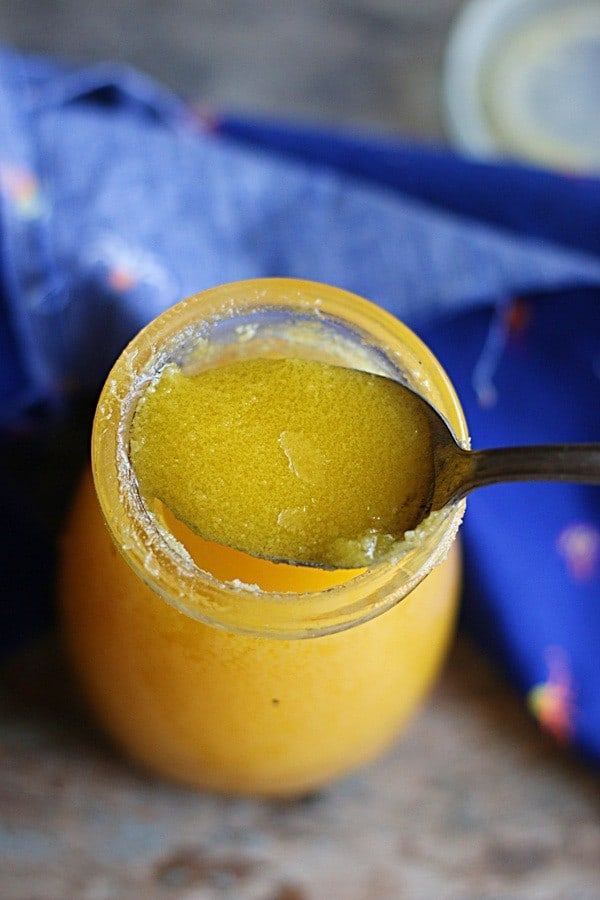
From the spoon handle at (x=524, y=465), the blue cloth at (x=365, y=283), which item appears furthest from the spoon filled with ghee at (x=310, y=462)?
the blue cloth at (x=365, y=283)

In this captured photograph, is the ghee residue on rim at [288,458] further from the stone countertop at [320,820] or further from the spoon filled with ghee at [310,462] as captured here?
the stone countertop at [320,820]

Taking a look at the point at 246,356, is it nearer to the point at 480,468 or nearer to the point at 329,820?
the point at 480,468

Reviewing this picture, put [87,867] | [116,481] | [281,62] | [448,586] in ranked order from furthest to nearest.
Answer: [281,62], [87,867], [448,586], [116,481]

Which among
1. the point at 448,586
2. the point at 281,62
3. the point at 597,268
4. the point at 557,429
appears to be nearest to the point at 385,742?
the point at 448,586

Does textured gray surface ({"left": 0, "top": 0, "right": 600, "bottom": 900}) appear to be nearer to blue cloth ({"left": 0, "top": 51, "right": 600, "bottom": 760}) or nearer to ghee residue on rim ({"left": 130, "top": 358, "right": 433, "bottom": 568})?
blue cloth ({"left": 0, "top": 51, "right": 600, "bottom": 760})

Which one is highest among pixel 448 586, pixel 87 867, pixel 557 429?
pixel 557 429

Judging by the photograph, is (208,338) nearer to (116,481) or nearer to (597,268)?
(116,481)

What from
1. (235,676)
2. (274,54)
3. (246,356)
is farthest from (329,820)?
(274,54)
